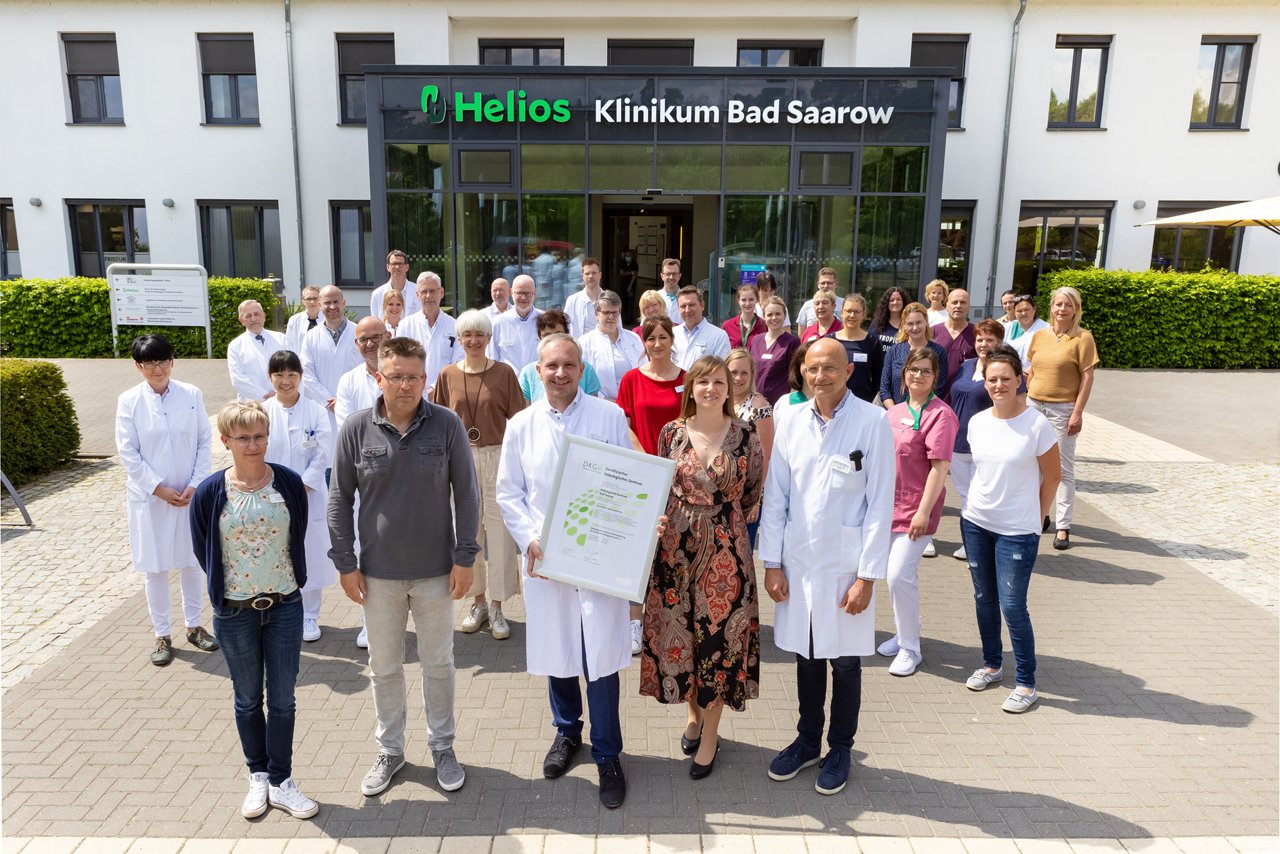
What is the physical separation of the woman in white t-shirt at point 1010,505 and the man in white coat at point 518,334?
4.35 meters

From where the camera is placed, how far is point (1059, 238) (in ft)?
64.2

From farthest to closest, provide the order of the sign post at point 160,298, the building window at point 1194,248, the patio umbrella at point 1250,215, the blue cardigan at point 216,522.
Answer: the building window at point 1194,248
the sign post at point 160,298
the patio umbrella at point 1250,215
the blue cardigan at point 216,522

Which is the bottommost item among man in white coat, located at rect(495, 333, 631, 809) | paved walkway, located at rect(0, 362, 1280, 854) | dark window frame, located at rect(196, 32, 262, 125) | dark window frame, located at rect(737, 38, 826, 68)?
paved walkway, located at rect(0, 362, 1280, 854)

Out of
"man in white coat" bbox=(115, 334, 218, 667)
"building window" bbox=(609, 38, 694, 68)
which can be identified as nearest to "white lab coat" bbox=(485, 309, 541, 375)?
"man in white coat" bbox=(115, 334, 218, 667)

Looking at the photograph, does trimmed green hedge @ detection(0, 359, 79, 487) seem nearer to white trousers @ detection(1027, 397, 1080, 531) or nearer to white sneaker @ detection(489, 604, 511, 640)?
white sneaker @ detection(489, 604, 511, 640)

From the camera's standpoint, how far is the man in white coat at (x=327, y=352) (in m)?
7.29

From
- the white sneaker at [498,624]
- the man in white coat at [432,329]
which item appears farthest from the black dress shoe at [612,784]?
the man in white coat at [432,329]

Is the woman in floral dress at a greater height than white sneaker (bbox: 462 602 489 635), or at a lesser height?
greater

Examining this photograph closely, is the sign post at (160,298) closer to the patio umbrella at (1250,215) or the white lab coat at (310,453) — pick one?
the white lab coat at (310,453)

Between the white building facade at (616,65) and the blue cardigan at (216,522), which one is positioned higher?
the white building facade at (616,65)

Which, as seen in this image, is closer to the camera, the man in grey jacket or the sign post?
the man in grey jacket

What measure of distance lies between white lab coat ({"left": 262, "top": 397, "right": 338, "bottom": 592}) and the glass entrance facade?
1183 centimetres

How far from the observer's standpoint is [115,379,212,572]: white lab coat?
4.98 m

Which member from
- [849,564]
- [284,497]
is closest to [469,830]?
[284,497]
